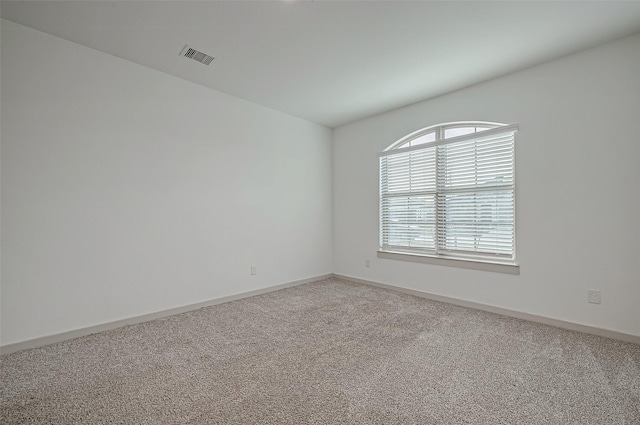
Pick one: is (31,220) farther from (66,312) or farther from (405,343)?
(405,343)

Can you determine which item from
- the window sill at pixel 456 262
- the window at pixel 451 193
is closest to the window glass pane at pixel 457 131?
the window at pixel 451 193

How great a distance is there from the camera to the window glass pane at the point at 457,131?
3.38m

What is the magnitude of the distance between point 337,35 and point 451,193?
7.60ft

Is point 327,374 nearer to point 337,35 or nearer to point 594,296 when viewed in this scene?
point 594,296

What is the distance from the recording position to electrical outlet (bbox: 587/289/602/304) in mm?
2494

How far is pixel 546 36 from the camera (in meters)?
2.36

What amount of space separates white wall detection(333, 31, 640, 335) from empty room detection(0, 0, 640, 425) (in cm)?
2

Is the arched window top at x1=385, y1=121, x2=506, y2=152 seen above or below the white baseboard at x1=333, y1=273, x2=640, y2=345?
above

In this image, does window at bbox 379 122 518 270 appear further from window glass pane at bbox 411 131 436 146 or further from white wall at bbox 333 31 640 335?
white wall at bbox 333 31 640 335

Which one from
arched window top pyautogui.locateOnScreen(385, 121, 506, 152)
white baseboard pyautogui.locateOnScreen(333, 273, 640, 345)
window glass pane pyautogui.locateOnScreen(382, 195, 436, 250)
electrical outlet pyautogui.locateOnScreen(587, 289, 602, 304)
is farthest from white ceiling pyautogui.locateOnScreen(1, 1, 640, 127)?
white baseboard pyautogui.locateOnScreen(333, 273, 640, 345)

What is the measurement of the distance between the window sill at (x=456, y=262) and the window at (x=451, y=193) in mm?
60

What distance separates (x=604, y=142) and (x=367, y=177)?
8.68 ft

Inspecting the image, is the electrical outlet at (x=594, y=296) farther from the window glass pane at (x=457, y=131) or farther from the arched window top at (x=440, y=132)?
the window glass pane at (x=457, y=131)

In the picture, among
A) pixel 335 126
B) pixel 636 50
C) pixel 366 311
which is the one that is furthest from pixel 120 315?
pixel 636 50
